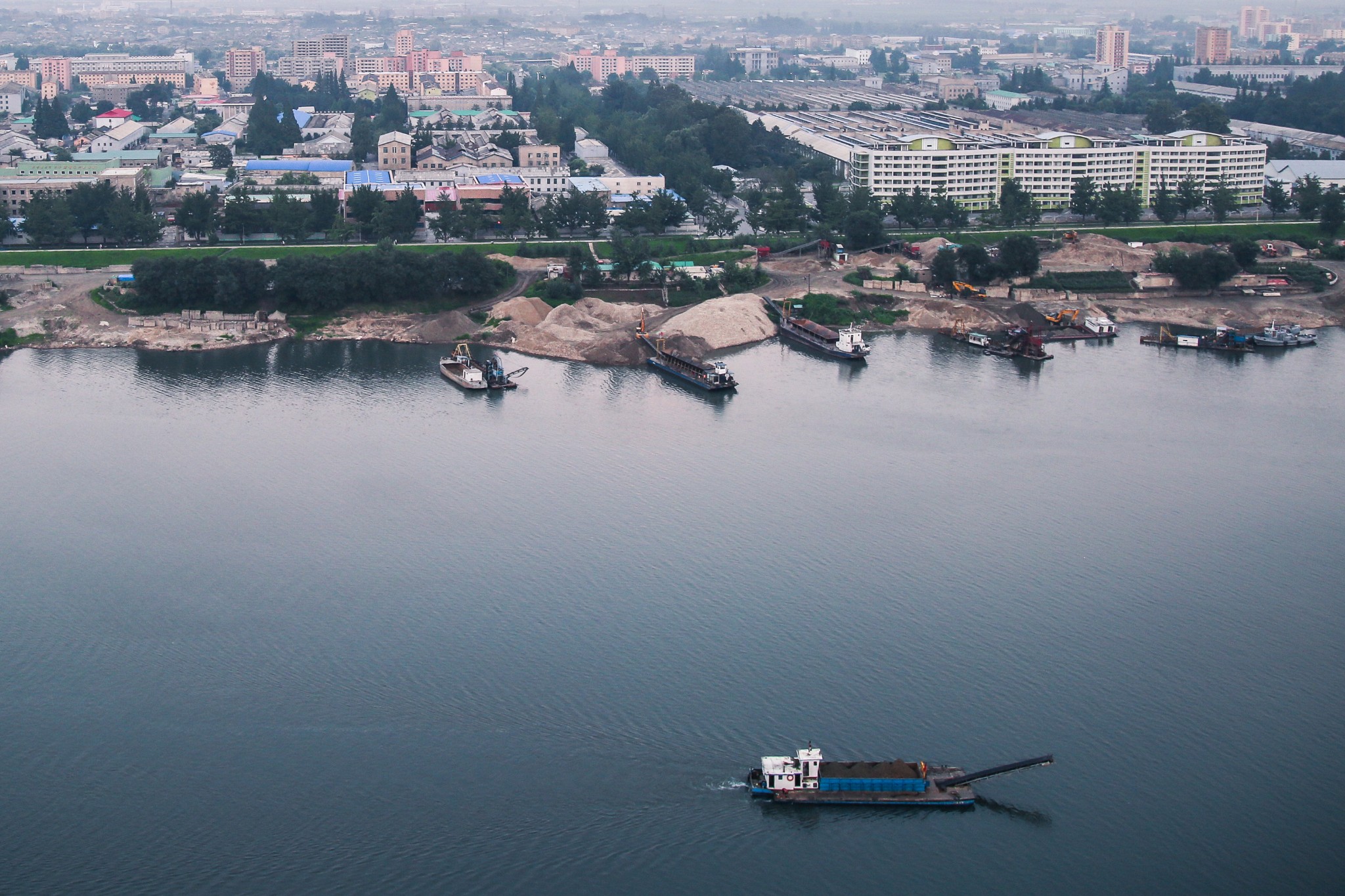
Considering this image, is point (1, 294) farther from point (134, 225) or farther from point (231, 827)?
point (231, 827)

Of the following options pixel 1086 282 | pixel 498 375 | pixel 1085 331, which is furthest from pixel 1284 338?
pixel 498 375

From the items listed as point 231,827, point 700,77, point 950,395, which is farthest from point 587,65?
point 231,827

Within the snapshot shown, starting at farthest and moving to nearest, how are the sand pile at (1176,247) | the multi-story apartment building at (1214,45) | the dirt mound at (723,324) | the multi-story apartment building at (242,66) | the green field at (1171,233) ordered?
the multi-story apartment building at (1214,45)
the multi-story apartment building at (242,66)
the green field at (1171,233)
the sand pile at (1176,247)
the dirt mound at (723,324)

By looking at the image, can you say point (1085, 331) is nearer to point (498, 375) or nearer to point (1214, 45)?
point (498, 375)

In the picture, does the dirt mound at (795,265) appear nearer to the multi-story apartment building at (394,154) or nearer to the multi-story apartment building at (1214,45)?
the multi-story apartment building at (394,154)

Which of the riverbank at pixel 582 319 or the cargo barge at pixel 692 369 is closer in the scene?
the cargo barge at pixel 692 369

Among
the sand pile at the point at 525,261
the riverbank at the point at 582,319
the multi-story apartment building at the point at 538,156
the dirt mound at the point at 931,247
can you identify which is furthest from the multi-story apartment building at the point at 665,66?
the riverbank at the point at 582,319
